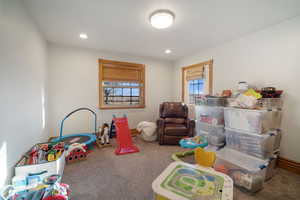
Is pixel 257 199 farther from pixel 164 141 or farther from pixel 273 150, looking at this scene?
pixel 164 141

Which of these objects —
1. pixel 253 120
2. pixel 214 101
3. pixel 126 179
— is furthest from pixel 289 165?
pixel 126 179

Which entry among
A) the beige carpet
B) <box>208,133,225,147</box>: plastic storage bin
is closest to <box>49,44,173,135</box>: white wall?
the beige carpet

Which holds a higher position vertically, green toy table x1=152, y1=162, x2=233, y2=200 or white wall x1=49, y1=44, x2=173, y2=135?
white wall x1=49, y1=44, x2=173, y2=135

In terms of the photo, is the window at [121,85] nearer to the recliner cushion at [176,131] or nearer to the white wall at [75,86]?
the white wall at [75,86]

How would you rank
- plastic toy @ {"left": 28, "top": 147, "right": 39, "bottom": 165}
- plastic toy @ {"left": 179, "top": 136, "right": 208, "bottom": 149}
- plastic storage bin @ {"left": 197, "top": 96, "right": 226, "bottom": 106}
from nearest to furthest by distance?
plastic toy @ {"left": 28, "top": 147, "right": 39, "bottom": 165} < plastic toy @ {"left": 179, "top": 136, "right": 208, "bottom": 149} < plastic storage bin @ {"left": 197, "top": 96, "right": 226, "bottom": 106}

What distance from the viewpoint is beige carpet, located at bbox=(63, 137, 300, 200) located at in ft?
5.15

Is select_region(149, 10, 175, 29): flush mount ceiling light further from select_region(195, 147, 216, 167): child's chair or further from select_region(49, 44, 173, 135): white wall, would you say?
select_region(49, 44, 173, 135): white wall

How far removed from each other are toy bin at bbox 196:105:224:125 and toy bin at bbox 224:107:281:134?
0.25 meters

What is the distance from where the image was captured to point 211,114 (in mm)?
2754

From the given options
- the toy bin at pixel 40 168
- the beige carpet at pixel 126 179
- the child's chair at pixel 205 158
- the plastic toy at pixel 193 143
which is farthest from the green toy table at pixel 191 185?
the toy bin at pixel 40 168

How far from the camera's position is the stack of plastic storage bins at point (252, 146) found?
1740 mm

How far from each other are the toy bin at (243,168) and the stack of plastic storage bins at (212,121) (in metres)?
0.32

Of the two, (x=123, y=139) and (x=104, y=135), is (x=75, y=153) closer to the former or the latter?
(x=104, y=135)

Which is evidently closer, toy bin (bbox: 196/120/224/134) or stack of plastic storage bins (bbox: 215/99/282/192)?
stack of plastic storage bins (bbox: 215/99/282/192)
